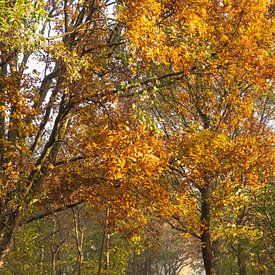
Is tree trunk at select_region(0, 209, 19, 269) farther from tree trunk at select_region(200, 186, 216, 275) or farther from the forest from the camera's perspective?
tree trunk at select_region(200, 186, 216, 275)

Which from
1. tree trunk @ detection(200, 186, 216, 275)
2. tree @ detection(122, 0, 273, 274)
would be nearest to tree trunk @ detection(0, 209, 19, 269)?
tree @ detection(122, 0, 273, 274)

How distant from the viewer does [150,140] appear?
7.69 metres

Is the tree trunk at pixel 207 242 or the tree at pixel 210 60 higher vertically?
the tree at pixel 210 60

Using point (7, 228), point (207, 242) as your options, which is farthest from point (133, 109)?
point (207, 242)

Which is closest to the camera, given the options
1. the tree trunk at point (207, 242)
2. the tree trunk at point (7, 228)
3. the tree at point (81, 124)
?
the tree at point (81, 124)

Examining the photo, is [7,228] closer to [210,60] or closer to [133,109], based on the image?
[133,109]

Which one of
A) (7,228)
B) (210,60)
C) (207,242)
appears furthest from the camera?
(207,242)

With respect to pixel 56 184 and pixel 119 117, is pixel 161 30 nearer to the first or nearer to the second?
pixel 119 117

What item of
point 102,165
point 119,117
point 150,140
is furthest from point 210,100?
point 102,165

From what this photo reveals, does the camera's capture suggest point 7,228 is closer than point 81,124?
Yes

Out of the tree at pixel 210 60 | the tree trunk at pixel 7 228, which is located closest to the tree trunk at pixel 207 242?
the tree at pixel 210 60

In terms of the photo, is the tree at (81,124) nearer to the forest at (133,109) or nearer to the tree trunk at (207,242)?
the forest at (133,109)

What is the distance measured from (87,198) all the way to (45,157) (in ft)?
5.76

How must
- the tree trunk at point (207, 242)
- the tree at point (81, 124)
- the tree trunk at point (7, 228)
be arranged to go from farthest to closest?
the tree trunk at point (207, 242)
the tree trunk at point (7, 228)
the tree at point (81, 124)
